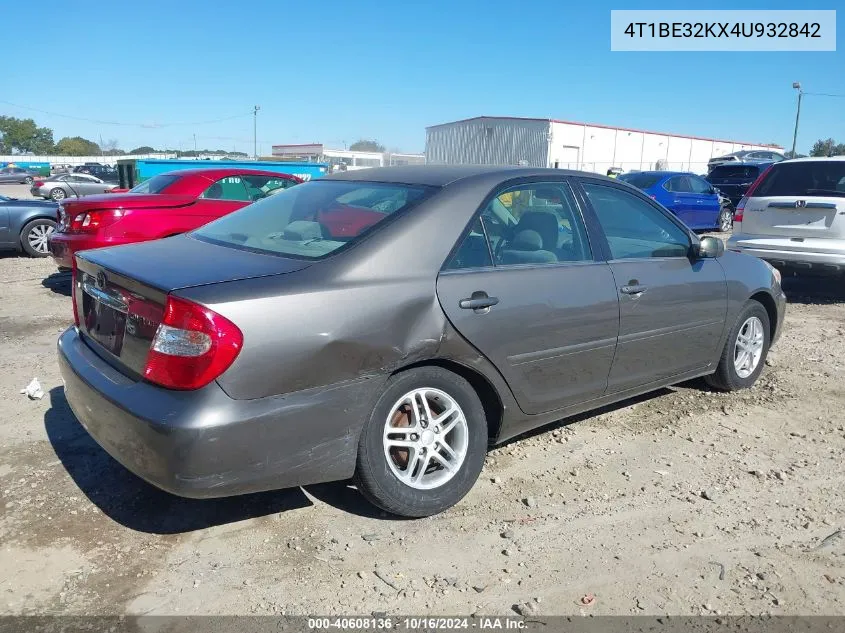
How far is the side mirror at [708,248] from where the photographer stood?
431 cm

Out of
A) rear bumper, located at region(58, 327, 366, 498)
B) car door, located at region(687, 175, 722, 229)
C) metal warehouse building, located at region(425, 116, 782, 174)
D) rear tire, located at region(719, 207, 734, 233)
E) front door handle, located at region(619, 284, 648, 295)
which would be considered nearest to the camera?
rear bumper, located at region(58, 327, 366, 498)

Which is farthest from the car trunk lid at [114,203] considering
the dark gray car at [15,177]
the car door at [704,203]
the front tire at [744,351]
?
the dark gray car at [15,177]

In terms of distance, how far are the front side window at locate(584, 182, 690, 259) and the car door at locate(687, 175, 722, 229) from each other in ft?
39.4

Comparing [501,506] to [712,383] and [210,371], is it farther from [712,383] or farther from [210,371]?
[712,383]

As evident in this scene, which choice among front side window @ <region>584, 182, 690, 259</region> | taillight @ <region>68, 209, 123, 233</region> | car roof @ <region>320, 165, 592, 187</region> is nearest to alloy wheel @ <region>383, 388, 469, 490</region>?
car roof @ <region>320, 165, 592, 187</region>

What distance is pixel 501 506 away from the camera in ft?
11.0

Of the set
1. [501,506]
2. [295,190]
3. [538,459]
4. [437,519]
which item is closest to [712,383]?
[538,459]

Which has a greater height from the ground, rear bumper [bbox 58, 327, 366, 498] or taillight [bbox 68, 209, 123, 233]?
taillight [bbox 68, 209, 123, 233]

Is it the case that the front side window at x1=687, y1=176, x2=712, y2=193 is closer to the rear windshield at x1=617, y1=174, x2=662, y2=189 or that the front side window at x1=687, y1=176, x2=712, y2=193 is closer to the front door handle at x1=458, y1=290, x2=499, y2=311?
the rear windshield at x1=617, y1=174, x2=662, y2=189

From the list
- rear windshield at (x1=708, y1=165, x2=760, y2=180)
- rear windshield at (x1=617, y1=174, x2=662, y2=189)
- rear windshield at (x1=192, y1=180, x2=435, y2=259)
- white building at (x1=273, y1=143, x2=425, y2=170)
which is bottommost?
rear windshield at (x1=192, y1=180, x2=435, y2=259)

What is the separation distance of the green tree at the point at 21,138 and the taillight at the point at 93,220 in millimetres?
111122

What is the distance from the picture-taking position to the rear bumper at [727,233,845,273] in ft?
24.8

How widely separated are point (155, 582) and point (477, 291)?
1779 millimetres

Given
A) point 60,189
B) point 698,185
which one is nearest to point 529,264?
point 698,185
